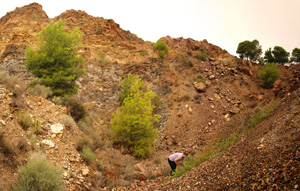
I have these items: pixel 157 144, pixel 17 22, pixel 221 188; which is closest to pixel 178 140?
pixel 157 144

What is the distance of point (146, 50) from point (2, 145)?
2758cm

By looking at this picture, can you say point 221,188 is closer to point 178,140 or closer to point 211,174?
point 211,174

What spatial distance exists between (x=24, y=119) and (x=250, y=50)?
135 ft

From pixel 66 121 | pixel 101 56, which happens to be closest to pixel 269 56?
pixel 101 56

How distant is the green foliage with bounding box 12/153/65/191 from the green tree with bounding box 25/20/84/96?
9088 mm

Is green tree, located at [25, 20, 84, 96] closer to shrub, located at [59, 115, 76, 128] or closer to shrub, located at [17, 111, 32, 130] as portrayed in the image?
shrub, located at [59, 115, 76, 128]

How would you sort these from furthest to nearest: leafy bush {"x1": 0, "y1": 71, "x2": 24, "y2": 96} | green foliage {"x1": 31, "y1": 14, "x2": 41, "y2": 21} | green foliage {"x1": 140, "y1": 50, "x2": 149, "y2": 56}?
green foliage {"x1": 31, "y1": 14, "x2": 41, "y2": 21} → green foliage {"x1": 140, "y1": 50, "x2": 149, "y2": 56} → leafy bush {"x1": 0, "y1": 71, "x2": 24, "y2": 96}

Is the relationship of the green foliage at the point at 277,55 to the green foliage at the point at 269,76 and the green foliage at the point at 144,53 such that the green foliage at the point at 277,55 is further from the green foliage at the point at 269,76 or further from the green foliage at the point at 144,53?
the green foliage at the point at 144,53

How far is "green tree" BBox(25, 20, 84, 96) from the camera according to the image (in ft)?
45.3

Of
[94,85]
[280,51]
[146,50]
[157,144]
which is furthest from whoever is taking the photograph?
[280,51]

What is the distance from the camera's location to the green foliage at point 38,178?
495cm

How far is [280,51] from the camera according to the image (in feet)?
127

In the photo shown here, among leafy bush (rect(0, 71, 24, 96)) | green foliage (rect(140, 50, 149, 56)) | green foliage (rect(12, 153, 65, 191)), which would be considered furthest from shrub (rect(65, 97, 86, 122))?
green foliage (rect(140, 50, 149, 56))

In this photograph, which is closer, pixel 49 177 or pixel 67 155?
pixel 49 177
